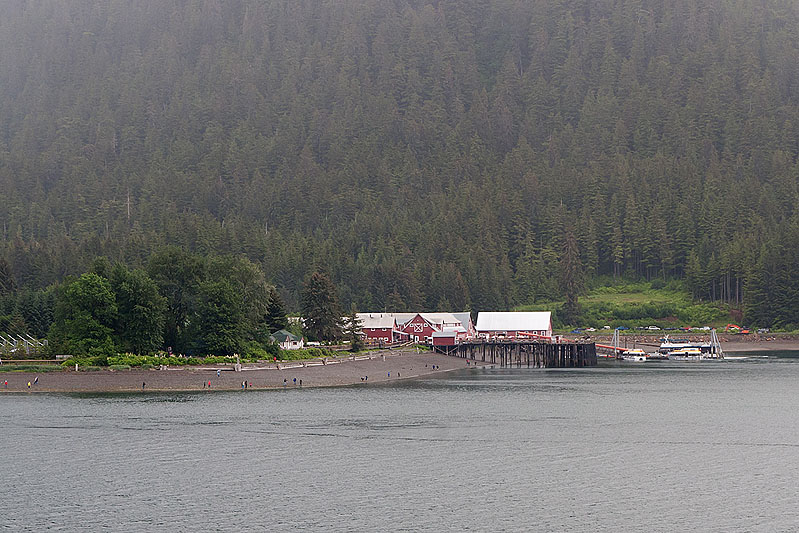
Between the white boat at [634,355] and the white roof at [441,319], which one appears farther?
the white roof at [441,319]

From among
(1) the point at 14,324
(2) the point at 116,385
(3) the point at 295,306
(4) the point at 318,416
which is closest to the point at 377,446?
(4) the point at 318,416

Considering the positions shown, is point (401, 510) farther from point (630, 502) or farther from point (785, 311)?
point (785, 311)

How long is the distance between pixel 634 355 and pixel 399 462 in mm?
108516

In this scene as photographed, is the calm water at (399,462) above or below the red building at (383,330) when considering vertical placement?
below

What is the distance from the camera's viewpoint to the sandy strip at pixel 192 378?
3925 inches

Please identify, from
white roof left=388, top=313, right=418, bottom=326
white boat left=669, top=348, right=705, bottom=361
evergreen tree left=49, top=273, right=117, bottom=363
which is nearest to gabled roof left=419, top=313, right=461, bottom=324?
white roof left=388, top=313, right=418, bottom=326

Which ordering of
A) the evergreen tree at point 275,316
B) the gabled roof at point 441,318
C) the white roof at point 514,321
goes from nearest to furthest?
1. the evergreen tree at point 275,316
2. the gabled roof at point 441,318
3. the white roof at point 514,321

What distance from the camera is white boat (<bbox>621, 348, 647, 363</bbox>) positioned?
547ft

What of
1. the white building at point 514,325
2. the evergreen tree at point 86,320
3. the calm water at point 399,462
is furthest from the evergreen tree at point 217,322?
the white building at point 514,325

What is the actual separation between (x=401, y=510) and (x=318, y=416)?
3345 cm

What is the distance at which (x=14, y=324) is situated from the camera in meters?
121

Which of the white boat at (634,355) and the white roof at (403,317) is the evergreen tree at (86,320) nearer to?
the white roof at (403,317)

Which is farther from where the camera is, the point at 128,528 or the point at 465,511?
the point at 465,511

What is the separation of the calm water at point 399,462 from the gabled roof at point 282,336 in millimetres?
25563
